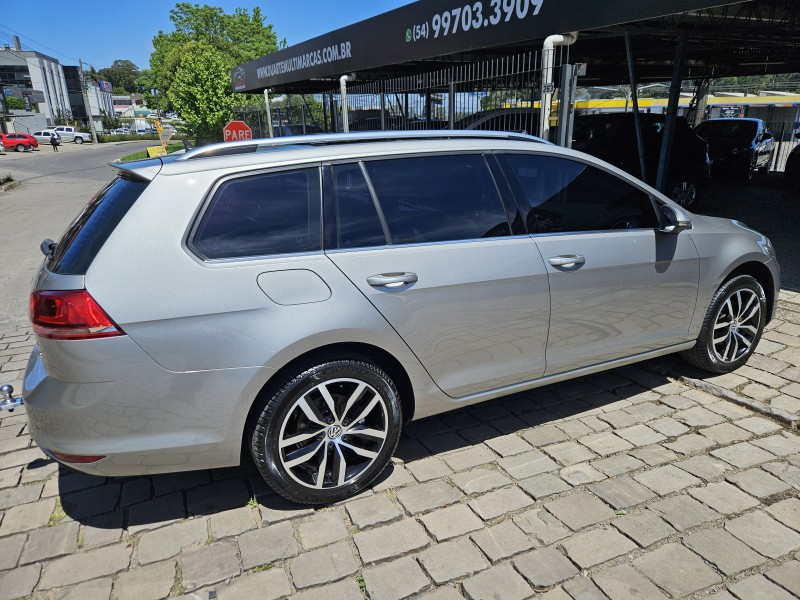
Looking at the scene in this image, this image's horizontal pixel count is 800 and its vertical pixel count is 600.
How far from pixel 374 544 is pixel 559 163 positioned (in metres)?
2.41

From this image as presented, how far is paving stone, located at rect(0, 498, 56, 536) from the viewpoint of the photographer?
284 cm

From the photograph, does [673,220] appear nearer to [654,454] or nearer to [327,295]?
[654,454]

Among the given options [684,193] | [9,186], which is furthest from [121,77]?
[684,193]

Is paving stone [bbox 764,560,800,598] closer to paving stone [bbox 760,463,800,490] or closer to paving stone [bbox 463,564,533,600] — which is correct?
paving stone [bbox 760,463,800,490]

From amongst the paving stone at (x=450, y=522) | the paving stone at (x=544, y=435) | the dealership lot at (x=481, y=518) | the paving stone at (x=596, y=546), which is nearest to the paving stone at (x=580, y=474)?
the dealership lot at (x=481, y=518)

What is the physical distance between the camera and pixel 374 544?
2.67m

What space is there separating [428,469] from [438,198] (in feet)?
5.01

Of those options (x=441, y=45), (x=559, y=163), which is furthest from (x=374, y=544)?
(x=441, y=45)

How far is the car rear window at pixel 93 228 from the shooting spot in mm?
2512

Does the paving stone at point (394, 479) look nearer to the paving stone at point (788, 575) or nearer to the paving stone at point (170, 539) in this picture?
the paving stone at point (170, 539)

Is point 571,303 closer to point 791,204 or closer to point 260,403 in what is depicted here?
point 260,403

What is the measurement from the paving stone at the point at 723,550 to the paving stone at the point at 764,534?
48 mm

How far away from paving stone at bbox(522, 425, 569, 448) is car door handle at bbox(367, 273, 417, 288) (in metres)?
1.38

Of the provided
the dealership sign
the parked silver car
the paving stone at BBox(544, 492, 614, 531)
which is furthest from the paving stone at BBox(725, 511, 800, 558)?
the dealership sign
